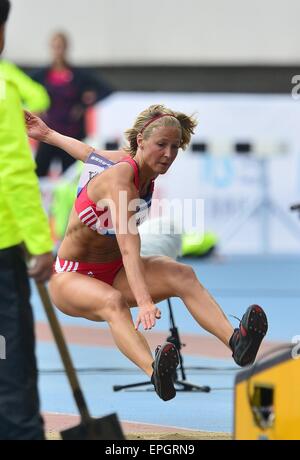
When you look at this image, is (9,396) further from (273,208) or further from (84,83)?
(273,208)

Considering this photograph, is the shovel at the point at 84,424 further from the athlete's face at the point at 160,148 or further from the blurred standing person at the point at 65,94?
the blurred standing person at the point at 65,94

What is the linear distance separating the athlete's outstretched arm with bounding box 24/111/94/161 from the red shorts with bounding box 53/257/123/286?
657mm

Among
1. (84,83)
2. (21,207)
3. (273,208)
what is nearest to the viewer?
(21,207)

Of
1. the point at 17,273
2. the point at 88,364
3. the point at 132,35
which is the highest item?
the point at 132,35

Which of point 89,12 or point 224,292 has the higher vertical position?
point 89,12

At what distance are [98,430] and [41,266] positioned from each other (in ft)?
3.46

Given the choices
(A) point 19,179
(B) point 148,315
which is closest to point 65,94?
(B) point 148,315

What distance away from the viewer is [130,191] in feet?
22.1

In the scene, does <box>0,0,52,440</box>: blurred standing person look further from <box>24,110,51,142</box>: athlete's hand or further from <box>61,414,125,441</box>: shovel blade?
<box>24,110,51,142</box>: athlete's hand

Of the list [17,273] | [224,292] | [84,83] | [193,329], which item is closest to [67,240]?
[17,273]

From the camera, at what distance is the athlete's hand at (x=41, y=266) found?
5301 mm

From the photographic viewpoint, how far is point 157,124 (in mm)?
6914

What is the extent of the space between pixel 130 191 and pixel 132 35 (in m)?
14.2

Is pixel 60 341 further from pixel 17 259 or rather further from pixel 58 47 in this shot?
pixel 58 47
